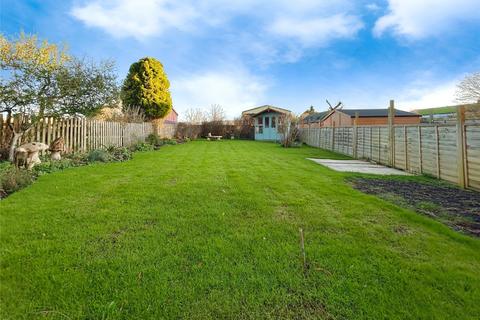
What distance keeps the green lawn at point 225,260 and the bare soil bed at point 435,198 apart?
1.50 feet

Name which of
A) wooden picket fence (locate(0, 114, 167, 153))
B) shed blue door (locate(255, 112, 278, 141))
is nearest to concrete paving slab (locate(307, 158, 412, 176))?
wooden picket fence (locate(0, 114, 167, 153))

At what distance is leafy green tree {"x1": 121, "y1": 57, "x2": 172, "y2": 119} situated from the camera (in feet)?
60.1

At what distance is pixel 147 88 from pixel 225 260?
18.9 metres

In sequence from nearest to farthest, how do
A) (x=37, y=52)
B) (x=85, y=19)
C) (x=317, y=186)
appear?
(x=317, y=186) < (x=85, y=19) < (x=37, y=52)

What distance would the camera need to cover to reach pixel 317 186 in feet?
17.6

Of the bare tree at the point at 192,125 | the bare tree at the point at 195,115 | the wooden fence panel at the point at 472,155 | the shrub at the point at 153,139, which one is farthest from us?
the bare tree at the point at 195,115

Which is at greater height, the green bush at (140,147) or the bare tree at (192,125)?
the bare tree at (192,125)

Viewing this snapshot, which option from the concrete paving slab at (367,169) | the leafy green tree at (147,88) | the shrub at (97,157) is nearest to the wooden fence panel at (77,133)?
the shrub at (97,157)

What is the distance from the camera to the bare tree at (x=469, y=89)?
503 inches

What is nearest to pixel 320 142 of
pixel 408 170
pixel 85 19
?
pixel 408 170

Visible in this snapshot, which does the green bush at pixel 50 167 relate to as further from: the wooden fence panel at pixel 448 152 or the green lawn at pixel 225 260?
the wooden fence panel at pixel 448 152

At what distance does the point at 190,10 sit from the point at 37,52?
5017 mm

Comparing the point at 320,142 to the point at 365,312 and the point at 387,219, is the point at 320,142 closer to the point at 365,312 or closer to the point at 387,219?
the point at 387,219

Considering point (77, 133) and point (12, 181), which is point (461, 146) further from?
point (77, 133)
